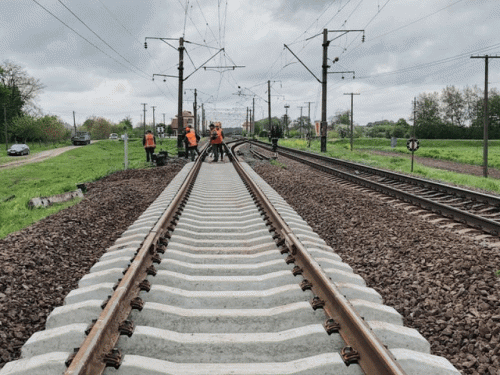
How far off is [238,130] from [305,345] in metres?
134

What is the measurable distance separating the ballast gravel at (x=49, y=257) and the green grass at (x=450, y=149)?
3703 cm

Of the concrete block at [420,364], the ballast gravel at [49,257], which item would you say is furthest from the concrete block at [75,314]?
the concrete block at [420,364]

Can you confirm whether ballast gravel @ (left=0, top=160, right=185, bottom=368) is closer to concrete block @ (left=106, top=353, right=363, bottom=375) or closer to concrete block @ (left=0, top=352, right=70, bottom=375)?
concrete block @ (left=0, top=352, right=70, bottom=375)

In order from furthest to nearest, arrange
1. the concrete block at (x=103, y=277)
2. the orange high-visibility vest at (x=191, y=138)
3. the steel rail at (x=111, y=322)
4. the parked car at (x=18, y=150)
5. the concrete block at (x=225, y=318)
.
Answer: the parked car at (x=18, y=150) → the orange high-visibility vest at (x=191, y=138) → the concrete block at (x=103, y=277) → the concrete block at (x=225, y=318) → the steel rail at (x=111, y=322)

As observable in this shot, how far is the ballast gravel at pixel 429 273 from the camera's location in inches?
138

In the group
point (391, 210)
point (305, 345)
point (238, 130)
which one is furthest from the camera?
point (238, 130)

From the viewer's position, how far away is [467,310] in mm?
3959

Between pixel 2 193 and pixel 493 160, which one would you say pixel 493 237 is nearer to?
pixel 2 193

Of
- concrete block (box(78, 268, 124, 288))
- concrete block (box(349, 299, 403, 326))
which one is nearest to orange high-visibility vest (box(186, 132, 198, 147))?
concrete block (box(78, 268, 124, 288))

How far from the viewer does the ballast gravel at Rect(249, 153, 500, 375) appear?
3.50 metres

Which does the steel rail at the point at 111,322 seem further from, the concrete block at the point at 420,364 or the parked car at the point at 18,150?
the parked car at the point at 18,150

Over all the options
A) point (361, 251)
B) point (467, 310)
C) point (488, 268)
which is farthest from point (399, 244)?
point (467, 310)

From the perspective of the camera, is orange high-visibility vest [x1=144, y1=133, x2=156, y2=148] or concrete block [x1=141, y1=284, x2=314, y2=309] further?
orange high-visibility vest [x1=144, y1=133, x2=156, y2=148]

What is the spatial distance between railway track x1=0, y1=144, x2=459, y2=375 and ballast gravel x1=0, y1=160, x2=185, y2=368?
0.38 m
